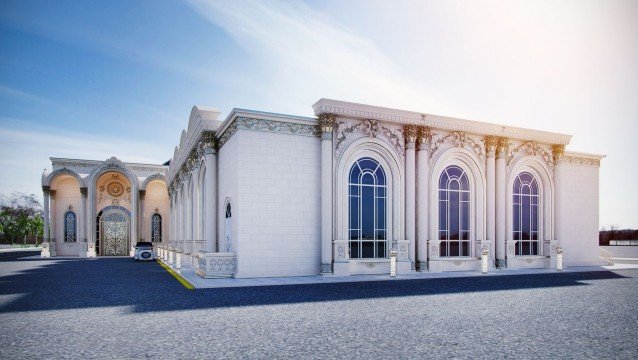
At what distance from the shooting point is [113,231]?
3553 cm

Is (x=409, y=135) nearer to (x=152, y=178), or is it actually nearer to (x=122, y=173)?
(x=152, y=178)

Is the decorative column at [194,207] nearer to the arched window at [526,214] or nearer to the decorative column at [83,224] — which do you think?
the decorative column at [83,224]

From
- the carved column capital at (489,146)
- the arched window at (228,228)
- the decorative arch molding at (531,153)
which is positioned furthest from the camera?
the decorative arch molding at (531,153)

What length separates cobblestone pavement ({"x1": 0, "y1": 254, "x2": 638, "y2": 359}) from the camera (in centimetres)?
601

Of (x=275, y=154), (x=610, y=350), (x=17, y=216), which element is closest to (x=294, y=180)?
(x=275, y=154)

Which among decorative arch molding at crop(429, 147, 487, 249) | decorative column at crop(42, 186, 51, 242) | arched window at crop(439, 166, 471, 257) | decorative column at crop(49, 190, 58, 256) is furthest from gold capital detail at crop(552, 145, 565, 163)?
decorative column at crop(42, 186, 51, 242)

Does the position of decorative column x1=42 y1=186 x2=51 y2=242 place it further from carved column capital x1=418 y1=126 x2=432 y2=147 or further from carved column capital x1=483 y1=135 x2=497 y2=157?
carved column capital x1=483 y1=135 x2=497 y2=157

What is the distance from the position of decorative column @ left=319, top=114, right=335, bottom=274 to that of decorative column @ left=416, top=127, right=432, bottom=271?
4.03 metres

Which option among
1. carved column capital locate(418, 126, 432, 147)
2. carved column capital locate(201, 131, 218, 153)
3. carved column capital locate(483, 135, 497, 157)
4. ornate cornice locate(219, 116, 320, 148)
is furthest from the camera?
carved column capital locate(483, 135, 497, 157)

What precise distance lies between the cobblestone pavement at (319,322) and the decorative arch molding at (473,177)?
6.20m

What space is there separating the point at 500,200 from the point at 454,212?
7.73ft

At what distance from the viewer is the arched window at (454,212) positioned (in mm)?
18578

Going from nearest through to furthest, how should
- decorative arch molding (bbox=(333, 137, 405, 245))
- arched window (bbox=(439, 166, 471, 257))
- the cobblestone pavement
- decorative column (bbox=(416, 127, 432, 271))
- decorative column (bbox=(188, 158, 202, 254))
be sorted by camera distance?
1. the cobblestone pavement
2. decorative arch molding (bbox=(333, 137, 405, 245))
3. decorative column (bbox=(416, 127, 432, 271))
4. arched window (bbox=(439, 166, 471, 257))
5. decorative column (bbox=(188, 158, 202, 254))

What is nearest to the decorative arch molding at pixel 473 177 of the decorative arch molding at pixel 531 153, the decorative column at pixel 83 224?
the decorative arch molding at pixel 531 153
